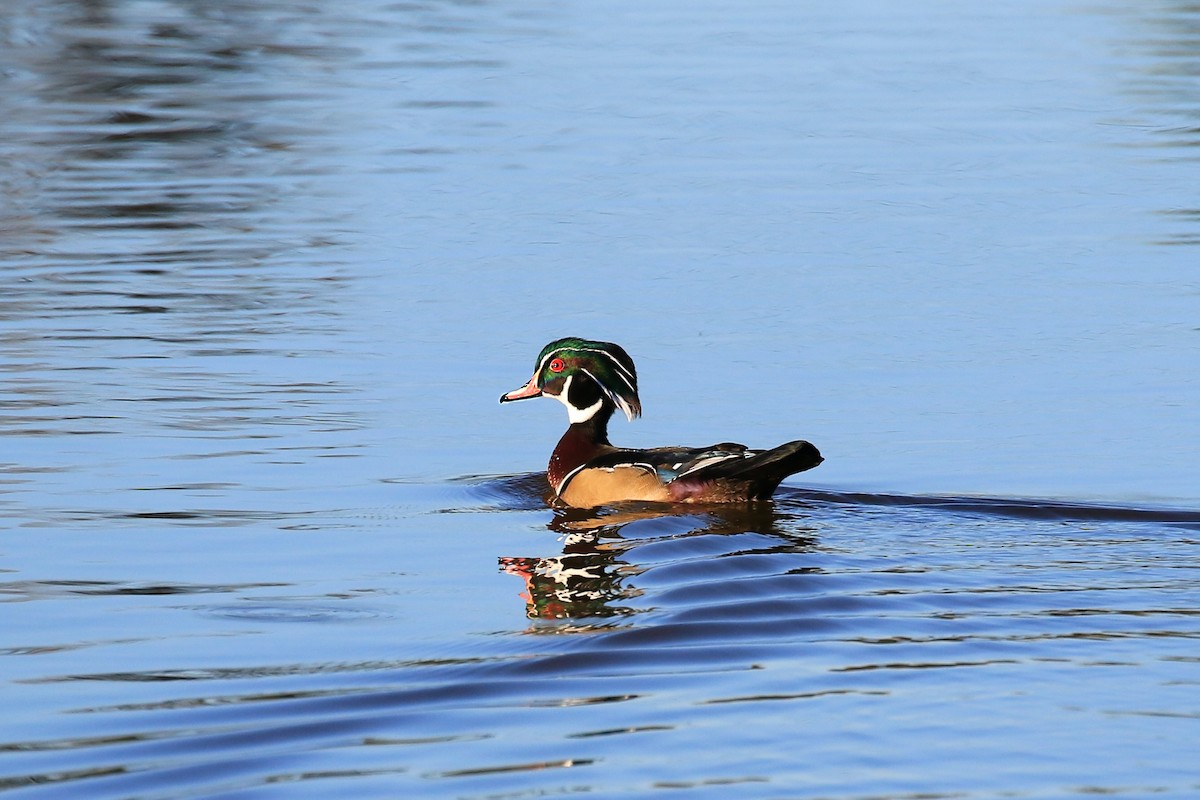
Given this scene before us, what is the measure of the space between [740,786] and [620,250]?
33.3 feet

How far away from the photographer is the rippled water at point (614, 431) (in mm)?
6383

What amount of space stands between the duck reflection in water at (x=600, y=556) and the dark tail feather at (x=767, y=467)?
7.1 inches

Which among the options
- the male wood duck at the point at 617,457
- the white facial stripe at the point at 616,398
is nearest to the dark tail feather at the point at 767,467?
the male wood duck at the point at 617,457

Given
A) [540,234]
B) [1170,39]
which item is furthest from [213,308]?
[1170,39]

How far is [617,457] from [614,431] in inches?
67.8

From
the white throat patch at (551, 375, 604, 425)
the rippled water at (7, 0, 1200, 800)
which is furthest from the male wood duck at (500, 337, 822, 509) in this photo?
the rippled water at (7, 0, 1200, 800)

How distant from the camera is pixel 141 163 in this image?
20.1 meters

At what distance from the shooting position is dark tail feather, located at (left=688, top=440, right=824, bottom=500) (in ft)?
31.5

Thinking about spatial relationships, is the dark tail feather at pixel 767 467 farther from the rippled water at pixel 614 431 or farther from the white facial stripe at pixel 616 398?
the white facial stripe at pixel 616 398

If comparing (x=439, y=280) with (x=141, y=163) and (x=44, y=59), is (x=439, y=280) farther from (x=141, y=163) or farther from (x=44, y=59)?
(x=44, y=59)

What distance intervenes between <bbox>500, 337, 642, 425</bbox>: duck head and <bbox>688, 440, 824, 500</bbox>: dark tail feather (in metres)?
1.18

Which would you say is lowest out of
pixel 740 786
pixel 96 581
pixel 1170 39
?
pixel 740 786

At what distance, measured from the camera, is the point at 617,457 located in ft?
35.4

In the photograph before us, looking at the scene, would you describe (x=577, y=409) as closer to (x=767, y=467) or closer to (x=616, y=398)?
(x=616, y=398)
